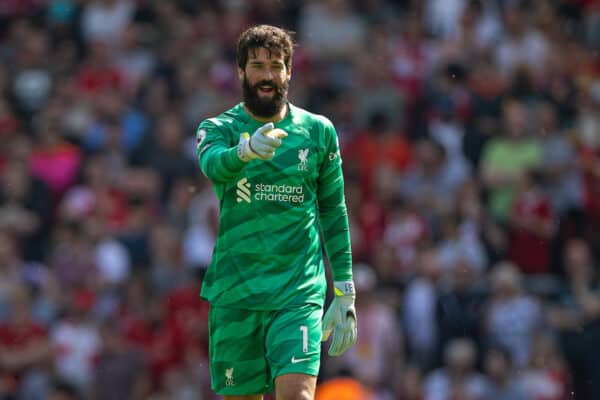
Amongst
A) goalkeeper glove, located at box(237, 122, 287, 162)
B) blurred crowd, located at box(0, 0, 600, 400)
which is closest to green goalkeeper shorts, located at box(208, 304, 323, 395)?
goalkeeper glove, located at box(237, 122, 287, 162)

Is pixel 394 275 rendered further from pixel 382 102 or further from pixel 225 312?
pixel 225 312

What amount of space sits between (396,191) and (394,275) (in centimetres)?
110

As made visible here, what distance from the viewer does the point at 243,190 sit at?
6742mm

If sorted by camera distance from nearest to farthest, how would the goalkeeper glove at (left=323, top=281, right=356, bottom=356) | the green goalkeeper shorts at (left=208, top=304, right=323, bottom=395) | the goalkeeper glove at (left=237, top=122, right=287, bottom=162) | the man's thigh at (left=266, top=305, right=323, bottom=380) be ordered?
the goalkeeper glove at (left=237, top=122, right=287, bottom=162) < the man's thigh at (left=266, top=305, right=323, bottom=380) < the green goalkeeper shorts at (left=208, top=304, right=323, bottom=395) < the goalkeeper glove at (left=323, top=281, right=356, bottom=356)

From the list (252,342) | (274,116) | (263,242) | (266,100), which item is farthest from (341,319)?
(266,100)

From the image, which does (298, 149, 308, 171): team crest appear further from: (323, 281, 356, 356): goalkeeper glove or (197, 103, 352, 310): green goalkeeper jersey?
(323, 281, 356, 356): goalkeeper glove

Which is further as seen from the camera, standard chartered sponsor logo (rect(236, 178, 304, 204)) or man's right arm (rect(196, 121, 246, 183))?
standard chartered sponsor logo (rect(236, 178, 304, 204))

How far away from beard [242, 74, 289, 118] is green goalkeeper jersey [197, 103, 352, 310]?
0.08 metres

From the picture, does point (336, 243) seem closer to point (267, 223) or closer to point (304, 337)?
point (267, 223)

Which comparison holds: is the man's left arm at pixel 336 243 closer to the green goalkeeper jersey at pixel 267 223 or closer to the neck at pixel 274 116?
the green goalkeeper jersey at pixel 267 223

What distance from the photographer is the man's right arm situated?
251 inches

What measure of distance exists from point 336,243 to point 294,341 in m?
0.72

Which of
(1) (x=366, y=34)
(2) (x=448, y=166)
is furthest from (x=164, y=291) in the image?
(1) (x=366, y=34)

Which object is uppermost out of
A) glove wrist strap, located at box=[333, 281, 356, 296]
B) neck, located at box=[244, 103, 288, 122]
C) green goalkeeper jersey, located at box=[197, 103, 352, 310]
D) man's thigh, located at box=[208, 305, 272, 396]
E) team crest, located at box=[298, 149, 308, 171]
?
neck, located at box=[244, 103, 288, 122]
